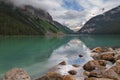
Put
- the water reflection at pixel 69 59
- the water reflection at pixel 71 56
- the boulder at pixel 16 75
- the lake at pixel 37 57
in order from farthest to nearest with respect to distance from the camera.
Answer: the water reflection at pixel 71 56, the lake at pixel 37 57, the water reflection at pixel 69 59, the boulder at pixel 16 75

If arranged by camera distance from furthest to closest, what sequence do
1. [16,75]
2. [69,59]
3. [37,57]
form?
[37,57] → [69,59] → [16,75]

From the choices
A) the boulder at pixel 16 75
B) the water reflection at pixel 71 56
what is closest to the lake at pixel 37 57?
the water reflection at pixel 71 56

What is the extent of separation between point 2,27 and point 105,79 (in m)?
178

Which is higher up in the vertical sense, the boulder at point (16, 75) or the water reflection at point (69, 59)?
the boulder at point (16, 75)

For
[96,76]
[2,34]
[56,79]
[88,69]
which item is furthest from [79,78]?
[2,34]

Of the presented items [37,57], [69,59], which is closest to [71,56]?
[69,59]

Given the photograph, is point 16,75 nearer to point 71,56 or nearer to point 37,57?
point 37,57

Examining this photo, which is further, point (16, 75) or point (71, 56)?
point (71, 56)

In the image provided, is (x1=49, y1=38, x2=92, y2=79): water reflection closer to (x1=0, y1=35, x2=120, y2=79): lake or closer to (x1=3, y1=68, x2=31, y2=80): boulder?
(x1=0, y1=35, x2=120, y2=79): lake

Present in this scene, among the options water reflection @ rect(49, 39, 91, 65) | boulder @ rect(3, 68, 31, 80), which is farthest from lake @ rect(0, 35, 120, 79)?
boulder @ rect(3, 68, 31, 80)

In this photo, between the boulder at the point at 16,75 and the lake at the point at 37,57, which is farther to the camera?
the lake at the point at 37,57

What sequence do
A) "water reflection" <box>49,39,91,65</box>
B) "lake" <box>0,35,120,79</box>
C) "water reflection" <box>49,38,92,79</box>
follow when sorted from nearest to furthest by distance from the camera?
"water reflection" <box>49,38,92,79</box>
"lake" <box>0,35,120,79</box>
"water reflection" <box>49,39,91,65</box>

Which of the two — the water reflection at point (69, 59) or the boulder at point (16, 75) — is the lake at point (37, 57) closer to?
the water reflection at point (69, 59)

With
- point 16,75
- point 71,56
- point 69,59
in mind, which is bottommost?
point 71,56
